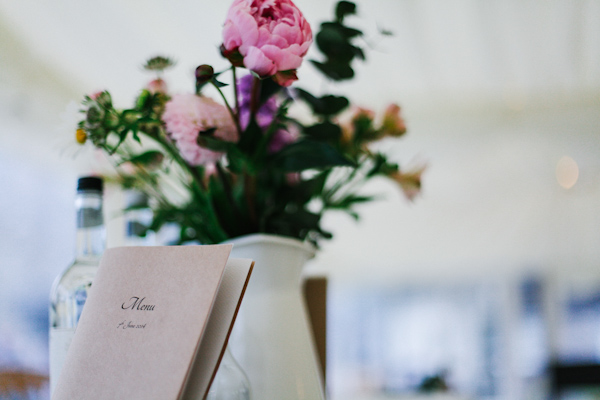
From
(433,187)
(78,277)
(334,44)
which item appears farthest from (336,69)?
(433,187)

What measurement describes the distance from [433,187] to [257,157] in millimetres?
3343

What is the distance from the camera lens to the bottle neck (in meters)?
0.47

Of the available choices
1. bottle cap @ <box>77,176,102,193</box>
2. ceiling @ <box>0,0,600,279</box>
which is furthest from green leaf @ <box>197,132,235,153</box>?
ceiling @ <box>0,0,600,279</box>

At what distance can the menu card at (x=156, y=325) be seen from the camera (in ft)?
1.08

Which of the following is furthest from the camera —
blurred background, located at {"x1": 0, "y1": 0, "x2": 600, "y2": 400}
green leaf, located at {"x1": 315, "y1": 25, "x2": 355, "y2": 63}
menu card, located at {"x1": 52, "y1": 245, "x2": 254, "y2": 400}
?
blurred background, located at {"x1": 0, "y1": 0, "x2": 600, "y2": 400}

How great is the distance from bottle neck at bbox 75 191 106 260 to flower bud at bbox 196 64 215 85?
15cm

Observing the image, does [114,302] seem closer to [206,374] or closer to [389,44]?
[206,374]

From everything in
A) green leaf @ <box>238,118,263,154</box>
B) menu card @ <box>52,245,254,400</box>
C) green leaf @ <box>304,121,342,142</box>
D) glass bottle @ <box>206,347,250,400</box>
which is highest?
green leaf @ <box>304,121,342,142</box>

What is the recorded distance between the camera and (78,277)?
462mm

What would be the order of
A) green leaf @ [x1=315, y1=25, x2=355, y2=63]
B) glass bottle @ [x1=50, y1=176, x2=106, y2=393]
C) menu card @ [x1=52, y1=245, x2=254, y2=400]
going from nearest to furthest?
menu card @ [x1=52, y1=245, x2=254, y2=400]
glass bottle @ [x1=50, y1=176, x2=106, y2=393]
green leaf @ [x1=315, y1=25, x2=355, y2=63]

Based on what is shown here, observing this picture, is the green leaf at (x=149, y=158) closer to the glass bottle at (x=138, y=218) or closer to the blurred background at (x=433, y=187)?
the glass bottle at (x=138, y=218)

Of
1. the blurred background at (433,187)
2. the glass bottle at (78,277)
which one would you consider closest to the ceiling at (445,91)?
the blurred background at (433,187)

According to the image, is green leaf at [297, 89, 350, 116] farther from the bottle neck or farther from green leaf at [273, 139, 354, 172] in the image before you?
the bottle neck

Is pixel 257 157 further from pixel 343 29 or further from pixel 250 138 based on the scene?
pixel 343 29
